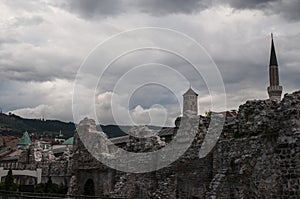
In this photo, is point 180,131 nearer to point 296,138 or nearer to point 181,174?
point 181,174

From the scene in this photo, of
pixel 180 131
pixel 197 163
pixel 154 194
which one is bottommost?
pixel 154 194

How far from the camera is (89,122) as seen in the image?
3466 cm

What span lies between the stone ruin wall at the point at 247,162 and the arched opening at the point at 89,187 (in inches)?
314

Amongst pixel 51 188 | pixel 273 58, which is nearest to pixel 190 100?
pixel 273 58

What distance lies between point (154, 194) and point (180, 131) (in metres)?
3.24

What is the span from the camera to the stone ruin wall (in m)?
16.2

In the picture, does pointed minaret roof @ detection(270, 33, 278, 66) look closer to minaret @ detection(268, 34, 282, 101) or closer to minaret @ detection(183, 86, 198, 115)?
minaret @ detection(268, 34, 282, 101)

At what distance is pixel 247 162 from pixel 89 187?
17.4m

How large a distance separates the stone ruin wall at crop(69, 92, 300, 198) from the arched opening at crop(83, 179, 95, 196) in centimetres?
797

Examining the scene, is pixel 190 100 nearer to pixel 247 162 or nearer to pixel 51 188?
pixel 51 188

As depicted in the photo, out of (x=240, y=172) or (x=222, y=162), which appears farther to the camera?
(x=222, y=162)

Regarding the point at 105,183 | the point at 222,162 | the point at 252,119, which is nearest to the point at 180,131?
the point at 222,162

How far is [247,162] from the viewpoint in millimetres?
18062

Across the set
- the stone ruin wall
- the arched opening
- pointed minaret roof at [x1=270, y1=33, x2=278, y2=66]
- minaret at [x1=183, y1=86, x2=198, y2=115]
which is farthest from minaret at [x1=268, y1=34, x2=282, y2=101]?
the stone ruin wall
